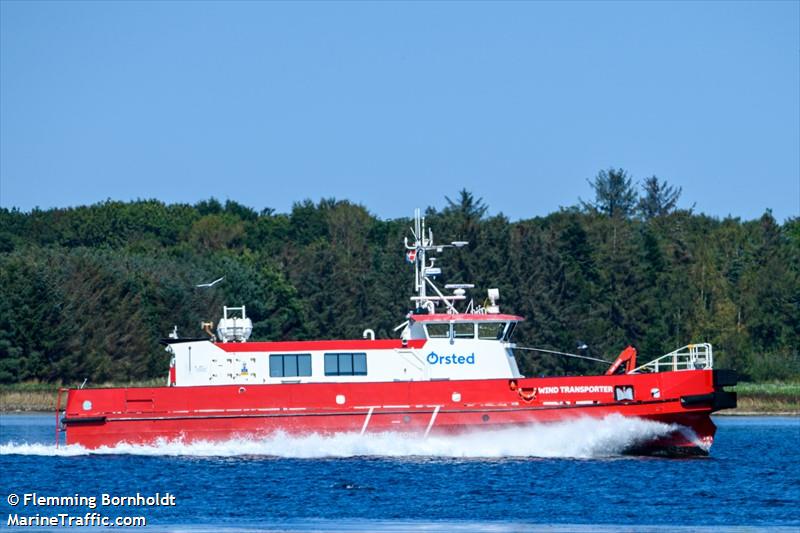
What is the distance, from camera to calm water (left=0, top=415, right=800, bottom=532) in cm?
2817

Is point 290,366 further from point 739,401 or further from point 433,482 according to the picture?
point 739,401

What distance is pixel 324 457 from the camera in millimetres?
37531

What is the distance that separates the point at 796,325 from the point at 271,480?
61879mm

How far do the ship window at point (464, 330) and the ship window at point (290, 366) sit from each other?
395 cm

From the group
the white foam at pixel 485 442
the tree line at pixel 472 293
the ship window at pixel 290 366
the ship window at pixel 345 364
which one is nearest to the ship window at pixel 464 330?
the ship window at pixel 345 364

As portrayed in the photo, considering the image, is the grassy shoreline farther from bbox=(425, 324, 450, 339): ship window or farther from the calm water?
bbox=(425, 324, 450, 339): ship window

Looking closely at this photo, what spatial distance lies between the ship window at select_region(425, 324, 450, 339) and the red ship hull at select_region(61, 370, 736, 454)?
69.1 inches

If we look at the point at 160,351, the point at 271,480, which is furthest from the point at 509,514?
the point at 160,351

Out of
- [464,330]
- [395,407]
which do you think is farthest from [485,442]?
[464,330]

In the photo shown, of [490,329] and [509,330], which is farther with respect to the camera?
[509,330]

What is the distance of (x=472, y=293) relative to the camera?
8750 centimetres

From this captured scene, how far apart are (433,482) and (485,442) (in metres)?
4.59

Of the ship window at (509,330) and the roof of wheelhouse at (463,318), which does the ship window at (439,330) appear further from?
the ship window at (509,330)

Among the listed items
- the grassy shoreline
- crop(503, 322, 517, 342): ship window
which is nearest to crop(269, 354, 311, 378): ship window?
crop(503, 322, 517, 342): ship window
